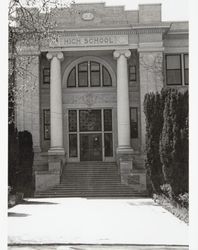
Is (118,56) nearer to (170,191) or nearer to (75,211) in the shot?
(170,191)

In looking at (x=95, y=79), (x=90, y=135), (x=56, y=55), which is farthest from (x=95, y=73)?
(x=90, y=135)

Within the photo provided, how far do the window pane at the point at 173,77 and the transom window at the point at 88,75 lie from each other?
210 cm

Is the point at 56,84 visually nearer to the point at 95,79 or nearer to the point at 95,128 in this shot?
the point at 95,79

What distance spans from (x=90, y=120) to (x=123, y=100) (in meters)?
1.38

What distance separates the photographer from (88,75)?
15414 mm

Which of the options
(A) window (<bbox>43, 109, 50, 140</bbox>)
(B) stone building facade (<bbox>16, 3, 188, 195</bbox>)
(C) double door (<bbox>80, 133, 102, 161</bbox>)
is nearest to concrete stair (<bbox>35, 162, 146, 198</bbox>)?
(B) stone building facade (<bbox>16, 3, 188, 195</bbox>)

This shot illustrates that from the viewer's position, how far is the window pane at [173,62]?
1338 centimetres

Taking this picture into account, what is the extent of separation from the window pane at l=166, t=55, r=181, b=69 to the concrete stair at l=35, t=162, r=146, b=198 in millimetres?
3668

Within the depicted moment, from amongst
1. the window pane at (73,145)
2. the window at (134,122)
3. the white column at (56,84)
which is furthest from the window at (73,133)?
the window at (134,122)

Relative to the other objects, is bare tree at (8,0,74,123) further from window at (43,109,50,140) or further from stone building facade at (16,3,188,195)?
window at (43,109,50,140)

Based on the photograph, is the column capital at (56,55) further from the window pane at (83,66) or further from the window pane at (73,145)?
the window pane at (73,145)

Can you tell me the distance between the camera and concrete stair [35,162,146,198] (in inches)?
408
